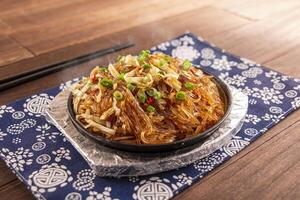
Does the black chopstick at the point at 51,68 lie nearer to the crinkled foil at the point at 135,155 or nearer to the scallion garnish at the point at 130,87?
the crinkled foil at the point at 135,155

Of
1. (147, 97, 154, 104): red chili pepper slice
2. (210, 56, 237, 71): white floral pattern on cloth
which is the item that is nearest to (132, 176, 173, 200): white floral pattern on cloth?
(147, 97, 154, 104): red chili pepper slice

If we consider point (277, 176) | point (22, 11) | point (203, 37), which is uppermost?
point (22, 11)

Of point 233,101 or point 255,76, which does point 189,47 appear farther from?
point 233,101

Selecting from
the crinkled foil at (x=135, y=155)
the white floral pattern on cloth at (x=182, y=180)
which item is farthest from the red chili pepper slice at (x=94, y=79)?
the white floral pattern on cloth at (x=182, y=180)

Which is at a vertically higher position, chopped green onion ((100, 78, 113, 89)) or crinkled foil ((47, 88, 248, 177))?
chopped green onion ((100, 78, 113, 89))

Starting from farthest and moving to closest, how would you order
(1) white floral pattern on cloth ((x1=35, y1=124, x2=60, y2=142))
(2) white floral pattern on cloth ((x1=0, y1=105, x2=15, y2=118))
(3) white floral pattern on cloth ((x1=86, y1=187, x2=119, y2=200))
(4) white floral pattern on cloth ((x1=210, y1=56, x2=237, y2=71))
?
(4) white floral pattern on cloth ((x1=210, y1=56, x2=237, y2=71)) → (2) white floral pattern on cloth ((x1=0, y1=105, x2=15, y2=118)) → (1) white floral pattern on cloth ((x1=35, y1=124, x2=60, y2=142)) → (3) white floral pattern on cloth ((x1=86, y1=187, x2=119, y2=200))

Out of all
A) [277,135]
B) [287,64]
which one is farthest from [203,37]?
[277,135]

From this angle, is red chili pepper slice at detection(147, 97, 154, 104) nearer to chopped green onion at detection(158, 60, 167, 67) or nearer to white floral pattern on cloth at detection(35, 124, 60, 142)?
chopped green onion at detection(158, 60, 167, 67)
